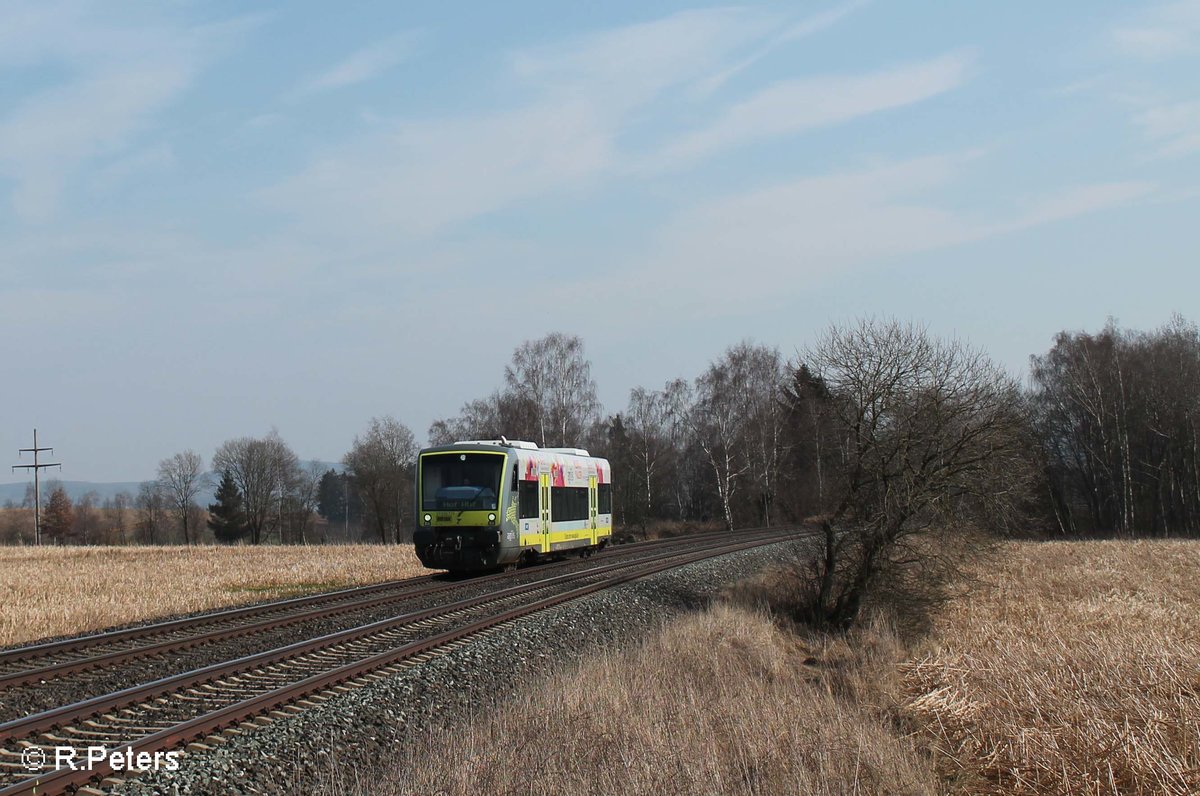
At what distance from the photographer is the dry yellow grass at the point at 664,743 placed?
7055 mm

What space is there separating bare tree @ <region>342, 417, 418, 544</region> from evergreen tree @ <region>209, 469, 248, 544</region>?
1002 centimetres

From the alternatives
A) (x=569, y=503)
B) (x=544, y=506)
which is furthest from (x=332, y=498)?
(x=544, y=506)

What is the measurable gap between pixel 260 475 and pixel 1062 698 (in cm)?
8651

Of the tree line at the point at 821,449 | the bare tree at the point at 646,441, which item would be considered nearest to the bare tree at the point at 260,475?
the tree line at the point at 821,449

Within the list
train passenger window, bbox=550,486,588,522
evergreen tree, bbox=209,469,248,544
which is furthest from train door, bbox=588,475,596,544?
evergreen tree, bbox=209,469,248,544

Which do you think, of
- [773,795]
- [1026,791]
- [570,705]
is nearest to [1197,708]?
[1026,791]

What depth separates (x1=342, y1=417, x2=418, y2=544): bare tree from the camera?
2948 inches

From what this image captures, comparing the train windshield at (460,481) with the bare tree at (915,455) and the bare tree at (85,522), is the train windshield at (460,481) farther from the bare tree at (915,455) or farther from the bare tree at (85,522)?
the bare tree at (85,522)

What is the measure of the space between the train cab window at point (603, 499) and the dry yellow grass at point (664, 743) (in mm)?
19045

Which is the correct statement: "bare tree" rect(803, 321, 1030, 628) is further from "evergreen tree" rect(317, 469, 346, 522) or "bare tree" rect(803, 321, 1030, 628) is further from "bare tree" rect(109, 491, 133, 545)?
"evergreen tree" rect(317, 469, 346, 522)

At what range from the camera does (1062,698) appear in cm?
998

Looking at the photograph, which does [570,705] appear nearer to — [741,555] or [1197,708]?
[1197,708]

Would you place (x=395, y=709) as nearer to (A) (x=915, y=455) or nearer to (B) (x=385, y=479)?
(A) (x=915, y=455)

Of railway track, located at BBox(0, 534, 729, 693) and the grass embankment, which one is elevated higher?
railway track, located at BBox(0, 534, 729, 693)
